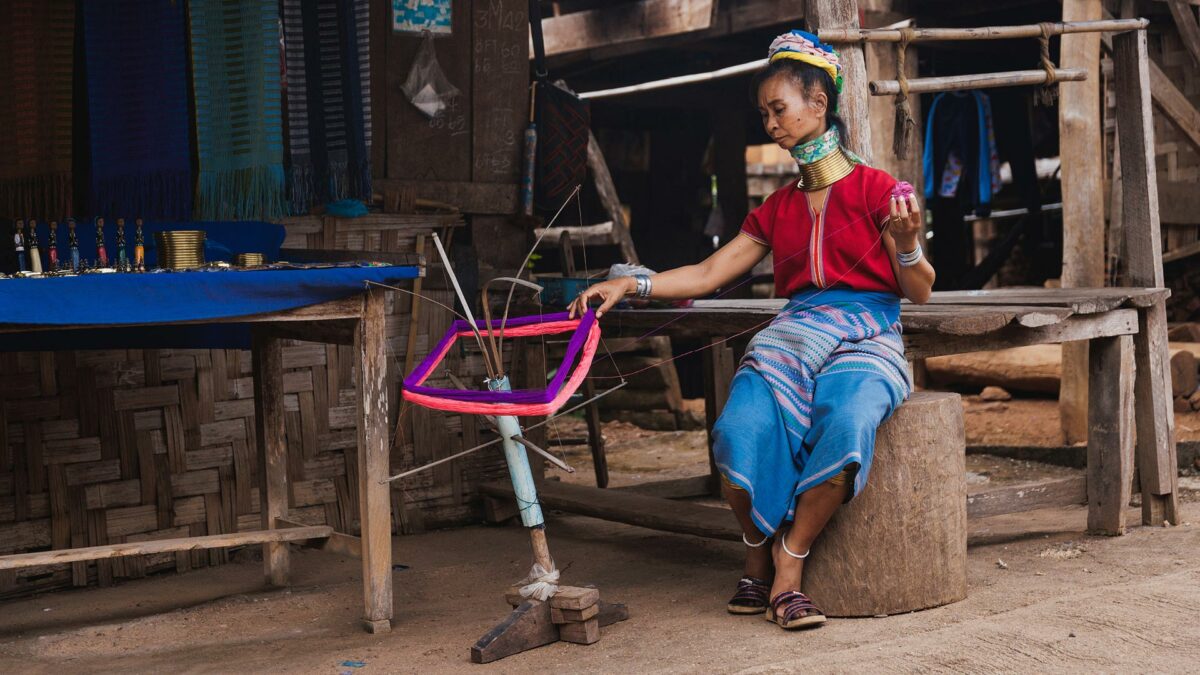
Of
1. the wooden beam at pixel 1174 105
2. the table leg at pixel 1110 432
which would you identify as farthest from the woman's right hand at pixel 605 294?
the wooden beam at pixel 1174 105

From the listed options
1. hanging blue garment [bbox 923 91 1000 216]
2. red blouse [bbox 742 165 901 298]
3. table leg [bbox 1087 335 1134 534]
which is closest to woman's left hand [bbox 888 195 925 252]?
red blouse [bbox 742 165 901 298]

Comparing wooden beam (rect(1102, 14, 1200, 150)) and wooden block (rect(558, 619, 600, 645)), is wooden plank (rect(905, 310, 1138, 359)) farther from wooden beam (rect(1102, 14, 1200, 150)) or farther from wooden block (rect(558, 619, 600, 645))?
wooden beam (rect(1102, 14, 1200, 150))

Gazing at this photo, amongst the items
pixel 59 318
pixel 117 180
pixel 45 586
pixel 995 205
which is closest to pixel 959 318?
pixel 59 318

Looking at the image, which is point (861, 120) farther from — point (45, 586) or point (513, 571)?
point (45, 586)

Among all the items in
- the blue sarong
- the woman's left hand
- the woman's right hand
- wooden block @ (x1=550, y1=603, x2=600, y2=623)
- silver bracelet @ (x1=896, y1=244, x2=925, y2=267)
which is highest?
the woman's left hand

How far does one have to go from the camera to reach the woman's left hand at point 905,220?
357 cm

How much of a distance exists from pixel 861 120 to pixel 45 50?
2.99m

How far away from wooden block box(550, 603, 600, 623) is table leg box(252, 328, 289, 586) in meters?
1.56

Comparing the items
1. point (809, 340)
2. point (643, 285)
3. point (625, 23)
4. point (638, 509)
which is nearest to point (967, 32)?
point (809, 340)

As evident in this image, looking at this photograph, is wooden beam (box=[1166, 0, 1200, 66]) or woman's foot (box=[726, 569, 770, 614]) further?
wooden beam (box=[1166, 0, 1200, 66])

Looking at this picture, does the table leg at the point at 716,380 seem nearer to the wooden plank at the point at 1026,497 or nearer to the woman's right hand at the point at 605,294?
the wooden plank at the point at 1026,497

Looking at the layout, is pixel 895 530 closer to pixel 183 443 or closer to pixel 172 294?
pixel 172 294

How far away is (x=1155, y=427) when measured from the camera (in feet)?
17.2

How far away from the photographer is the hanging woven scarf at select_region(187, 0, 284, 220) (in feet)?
15.6
